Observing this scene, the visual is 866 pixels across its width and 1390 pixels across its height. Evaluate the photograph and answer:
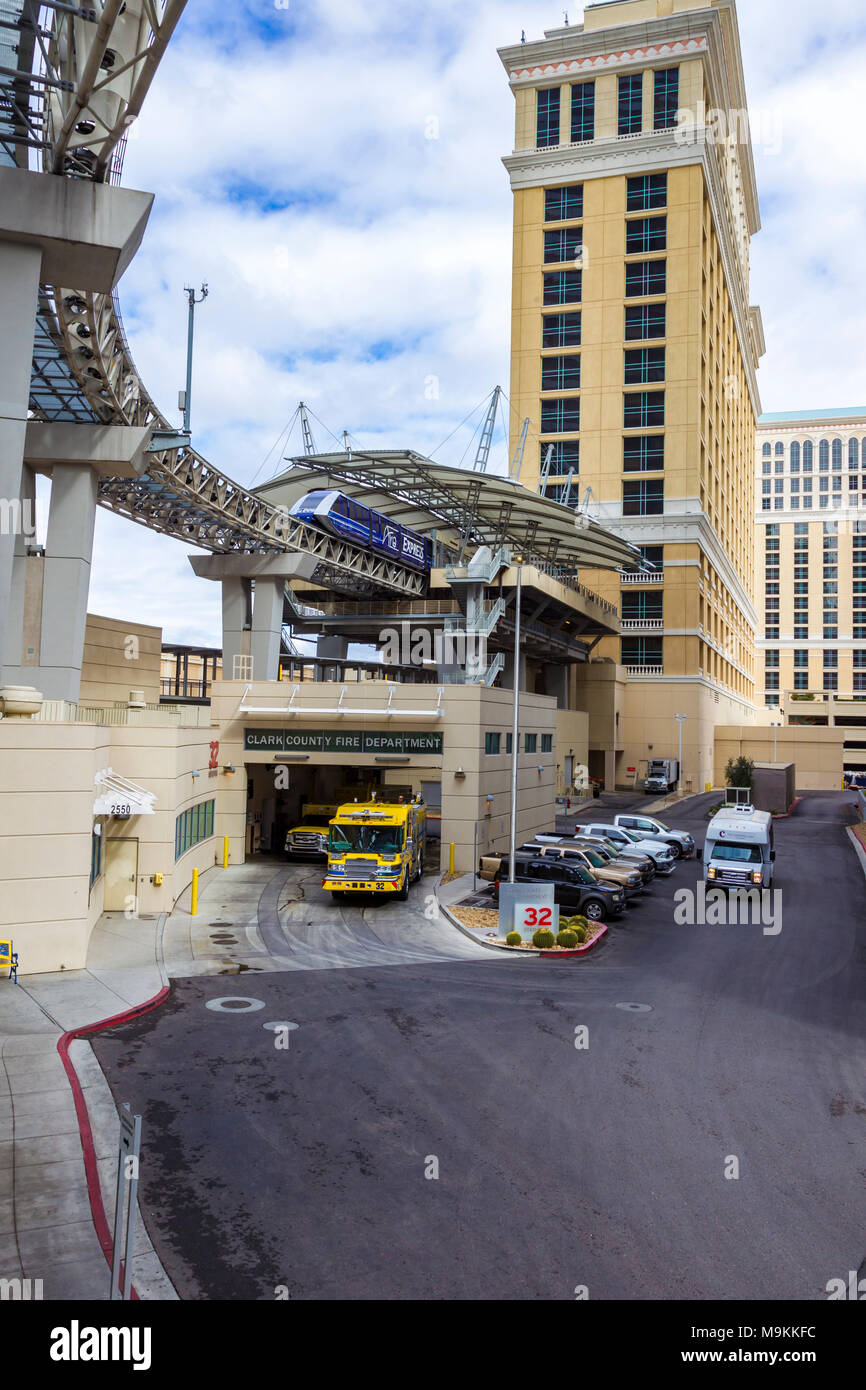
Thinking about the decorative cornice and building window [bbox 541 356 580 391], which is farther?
building window [bbox 541 356 580 391]

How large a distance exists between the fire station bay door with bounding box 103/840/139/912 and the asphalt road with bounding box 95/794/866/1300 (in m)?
6.70

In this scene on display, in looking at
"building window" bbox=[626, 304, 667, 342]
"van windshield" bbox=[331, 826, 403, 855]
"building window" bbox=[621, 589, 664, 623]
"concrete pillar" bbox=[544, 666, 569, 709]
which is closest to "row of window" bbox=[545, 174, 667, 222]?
"building window" bbox=[626, 304, 667, 342]

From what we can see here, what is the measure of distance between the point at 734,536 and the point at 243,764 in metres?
93.0

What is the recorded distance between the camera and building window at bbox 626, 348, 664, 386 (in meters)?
81.4

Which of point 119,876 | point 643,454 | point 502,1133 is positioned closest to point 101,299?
point 119,876

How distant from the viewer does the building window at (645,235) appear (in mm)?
82562

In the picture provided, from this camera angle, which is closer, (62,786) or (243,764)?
(62,786)

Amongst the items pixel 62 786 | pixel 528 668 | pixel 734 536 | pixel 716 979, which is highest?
pixel 734 536

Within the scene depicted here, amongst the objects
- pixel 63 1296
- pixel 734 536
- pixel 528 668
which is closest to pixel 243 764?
pixel 63 1296

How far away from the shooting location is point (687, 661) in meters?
79.2

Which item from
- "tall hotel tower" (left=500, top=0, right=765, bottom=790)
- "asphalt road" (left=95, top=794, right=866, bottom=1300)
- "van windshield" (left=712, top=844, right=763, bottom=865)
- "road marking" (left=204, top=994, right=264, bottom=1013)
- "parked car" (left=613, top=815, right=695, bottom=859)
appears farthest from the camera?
"tall hotel tower" (left=500, top=0, right=765, bottom=790)

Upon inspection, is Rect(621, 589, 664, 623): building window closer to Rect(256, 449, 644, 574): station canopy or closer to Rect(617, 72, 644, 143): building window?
Rect(256, 449, 644, 574): station canopy
